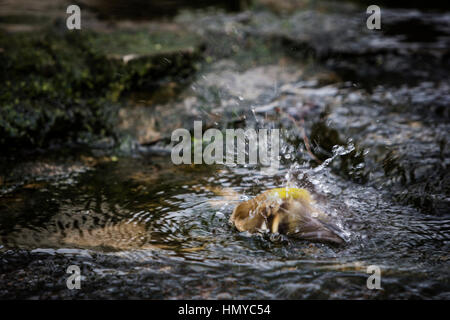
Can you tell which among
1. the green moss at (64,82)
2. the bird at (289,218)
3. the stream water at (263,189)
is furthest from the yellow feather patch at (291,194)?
the green moss at (64,82)

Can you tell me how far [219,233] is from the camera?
268 centimetres

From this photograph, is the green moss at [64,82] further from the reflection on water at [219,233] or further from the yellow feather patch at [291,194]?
the yellow feather patch at [291,194]

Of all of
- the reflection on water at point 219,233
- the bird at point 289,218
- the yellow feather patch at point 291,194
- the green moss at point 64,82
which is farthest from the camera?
the green moss at point 64,82

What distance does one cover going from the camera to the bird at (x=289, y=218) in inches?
100.0

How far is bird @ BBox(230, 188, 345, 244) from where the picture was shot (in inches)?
100.0

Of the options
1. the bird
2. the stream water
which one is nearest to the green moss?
the stream water

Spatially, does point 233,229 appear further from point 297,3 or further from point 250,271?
point 297,3

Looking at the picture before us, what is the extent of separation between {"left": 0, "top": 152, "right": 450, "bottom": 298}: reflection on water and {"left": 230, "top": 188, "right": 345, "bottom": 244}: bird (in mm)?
54

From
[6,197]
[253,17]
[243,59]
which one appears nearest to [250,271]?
[6,197]

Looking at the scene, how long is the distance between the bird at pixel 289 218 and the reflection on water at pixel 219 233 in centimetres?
5

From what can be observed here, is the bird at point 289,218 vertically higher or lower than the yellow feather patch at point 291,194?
lower

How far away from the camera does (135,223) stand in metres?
2.83

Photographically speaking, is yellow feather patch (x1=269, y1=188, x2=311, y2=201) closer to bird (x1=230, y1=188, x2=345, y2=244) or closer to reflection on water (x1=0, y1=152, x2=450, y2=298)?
bird (x1=230, y1=188, x2=345, y2=244)

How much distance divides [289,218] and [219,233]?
434 millimetres
